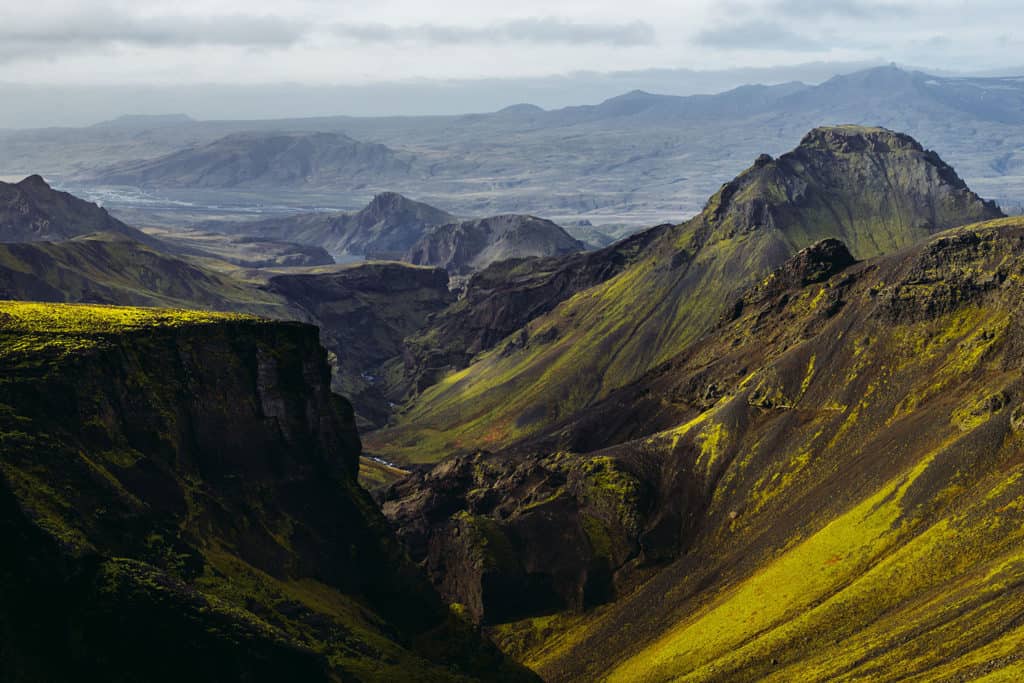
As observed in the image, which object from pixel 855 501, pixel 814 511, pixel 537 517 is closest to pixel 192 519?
pixel 537 517

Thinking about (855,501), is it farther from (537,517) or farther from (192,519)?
(192,519)

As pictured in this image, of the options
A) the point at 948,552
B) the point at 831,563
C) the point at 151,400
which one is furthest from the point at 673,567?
the point at 151,400

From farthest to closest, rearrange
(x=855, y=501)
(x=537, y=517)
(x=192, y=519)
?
(x=537, y=517) → (x=855, y=501) → (x=192, y=519)

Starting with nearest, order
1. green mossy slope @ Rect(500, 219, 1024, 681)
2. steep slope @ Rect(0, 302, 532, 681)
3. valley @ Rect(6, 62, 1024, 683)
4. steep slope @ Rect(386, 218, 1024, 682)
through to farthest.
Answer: steep slope @ Rect(0, 302, 532, 681), valley @ Rect(6, 62, 1024, 683), green mossy slope @ Rect(500, 219, 1024, 681), steep slope @ Rect(386, 218, 1024, 682)

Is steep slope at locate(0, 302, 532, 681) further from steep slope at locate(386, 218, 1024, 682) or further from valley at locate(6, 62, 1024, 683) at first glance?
steep slope at locate(386, 218, 1024, 682)

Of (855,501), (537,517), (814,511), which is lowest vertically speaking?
(537,517)

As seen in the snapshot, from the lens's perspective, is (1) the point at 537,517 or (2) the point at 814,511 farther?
(1) the point at 537,517

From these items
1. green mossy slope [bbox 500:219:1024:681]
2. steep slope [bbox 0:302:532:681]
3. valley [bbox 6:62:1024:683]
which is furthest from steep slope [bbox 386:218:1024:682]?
steep slope [bbox 0:302:532:681]
